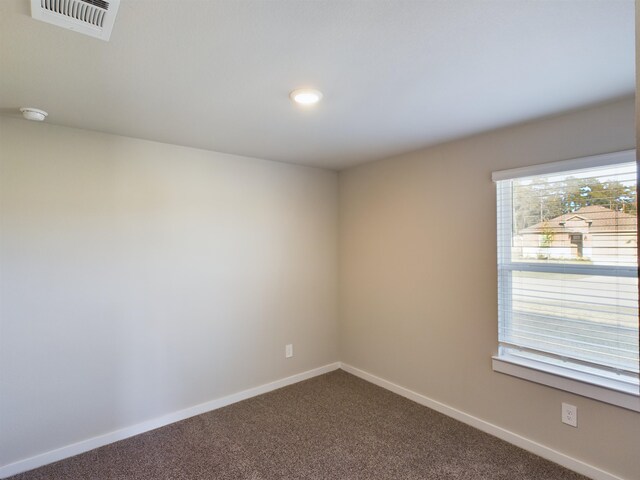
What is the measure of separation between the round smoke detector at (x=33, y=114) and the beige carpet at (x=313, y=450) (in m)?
2.28

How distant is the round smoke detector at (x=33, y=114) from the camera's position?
82.7 inches

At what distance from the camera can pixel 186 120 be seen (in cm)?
236

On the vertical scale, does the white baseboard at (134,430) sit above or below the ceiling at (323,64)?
below

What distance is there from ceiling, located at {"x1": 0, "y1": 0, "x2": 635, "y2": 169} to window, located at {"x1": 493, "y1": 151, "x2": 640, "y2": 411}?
467 millimetres

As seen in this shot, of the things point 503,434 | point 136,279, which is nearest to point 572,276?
point 503,434

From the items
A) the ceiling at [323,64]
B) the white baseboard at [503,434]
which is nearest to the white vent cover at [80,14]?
the ceiling at [323,64]

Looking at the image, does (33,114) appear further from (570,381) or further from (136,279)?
(570,381)

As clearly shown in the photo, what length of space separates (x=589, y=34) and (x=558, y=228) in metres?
1.30

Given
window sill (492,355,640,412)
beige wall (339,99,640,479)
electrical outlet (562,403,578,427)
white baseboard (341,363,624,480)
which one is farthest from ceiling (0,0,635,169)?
white baseboard (341,363,624,480)

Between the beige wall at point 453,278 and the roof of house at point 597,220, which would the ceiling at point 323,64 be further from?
the roof of house at point 597,220

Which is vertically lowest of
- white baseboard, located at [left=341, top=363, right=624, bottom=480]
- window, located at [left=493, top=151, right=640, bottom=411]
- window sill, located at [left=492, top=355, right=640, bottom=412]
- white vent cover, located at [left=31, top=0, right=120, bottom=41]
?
white baseboard, located at [left=341, top=363, right=624, bottom=480]

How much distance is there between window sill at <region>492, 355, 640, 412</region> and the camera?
6.65 feet

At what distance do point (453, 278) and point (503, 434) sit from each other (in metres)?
1.19

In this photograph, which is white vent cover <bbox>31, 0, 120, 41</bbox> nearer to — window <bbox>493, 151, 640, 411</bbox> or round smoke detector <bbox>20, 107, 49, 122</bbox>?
round smoke detector <bbox>20, 107, 49, 122</bbox>
